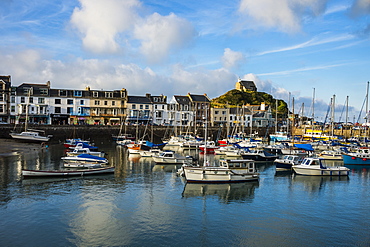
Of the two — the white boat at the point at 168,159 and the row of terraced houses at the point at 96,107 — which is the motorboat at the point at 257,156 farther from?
the row of terraced houses at the point at 96,107

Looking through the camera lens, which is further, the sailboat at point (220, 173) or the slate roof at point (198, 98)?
the slate roof at point (198, 98)

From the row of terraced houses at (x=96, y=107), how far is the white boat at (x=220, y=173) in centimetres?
5666

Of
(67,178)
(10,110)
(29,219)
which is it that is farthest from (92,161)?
(10,110)

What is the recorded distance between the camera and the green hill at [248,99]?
161m

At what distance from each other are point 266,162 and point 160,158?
62.2 ft

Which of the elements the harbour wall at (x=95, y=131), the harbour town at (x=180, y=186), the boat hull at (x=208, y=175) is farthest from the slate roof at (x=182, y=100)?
the boat hull at (x=208, y=175)

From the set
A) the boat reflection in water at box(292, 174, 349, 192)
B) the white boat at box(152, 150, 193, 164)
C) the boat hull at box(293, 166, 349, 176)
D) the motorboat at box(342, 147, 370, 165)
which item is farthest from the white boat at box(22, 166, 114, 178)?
the motorboat at box(342, 147, 370, 165)

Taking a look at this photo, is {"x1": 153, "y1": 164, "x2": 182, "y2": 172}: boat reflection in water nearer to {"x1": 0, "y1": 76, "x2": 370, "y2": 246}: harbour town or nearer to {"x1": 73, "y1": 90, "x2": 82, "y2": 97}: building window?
{"x1": 0, "y1": 76, "x2": 370, "y2": 246}: harbour town

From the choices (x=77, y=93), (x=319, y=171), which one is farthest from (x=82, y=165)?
(x=77, y=93)

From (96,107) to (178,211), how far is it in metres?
85.7

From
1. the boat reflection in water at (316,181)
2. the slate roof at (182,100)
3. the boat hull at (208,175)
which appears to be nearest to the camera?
the boat hull at (208,175)

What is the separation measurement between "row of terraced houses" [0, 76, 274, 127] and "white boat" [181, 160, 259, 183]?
5666 centimetres

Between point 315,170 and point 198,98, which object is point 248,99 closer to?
point 198,98

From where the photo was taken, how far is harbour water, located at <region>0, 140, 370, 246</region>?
21.2 m
